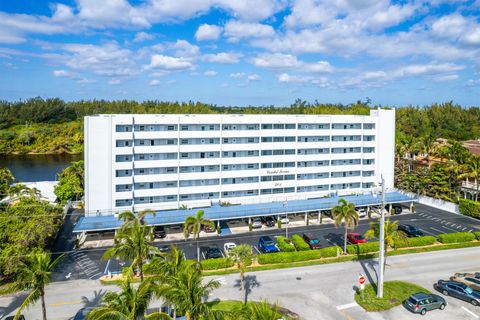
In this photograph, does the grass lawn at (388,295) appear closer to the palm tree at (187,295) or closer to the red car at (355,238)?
the red car at (355,238)

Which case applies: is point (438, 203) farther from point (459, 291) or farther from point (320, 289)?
point (320, 289)

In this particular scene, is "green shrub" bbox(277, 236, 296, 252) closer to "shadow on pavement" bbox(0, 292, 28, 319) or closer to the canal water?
"shadow on pavement" bbox(0, 292, 28, 319)

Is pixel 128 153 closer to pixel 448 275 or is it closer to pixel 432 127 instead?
pixel 448 275

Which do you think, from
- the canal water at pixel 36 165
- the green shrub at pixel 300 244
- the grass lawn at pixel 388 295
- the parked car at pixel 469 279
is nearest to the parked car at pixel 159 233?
the green shrub at pixel 300 244

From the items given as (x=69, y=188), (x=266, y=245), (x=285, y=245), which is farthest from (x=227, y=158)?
(x=69, y=188)

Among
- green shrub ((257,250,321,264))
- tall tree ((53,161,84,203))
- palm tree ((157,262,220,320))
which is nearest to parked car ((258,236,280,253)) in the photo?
green shrub ((257,250,321,264))

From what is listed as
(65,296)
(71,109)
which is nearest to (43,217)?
(65,296)
